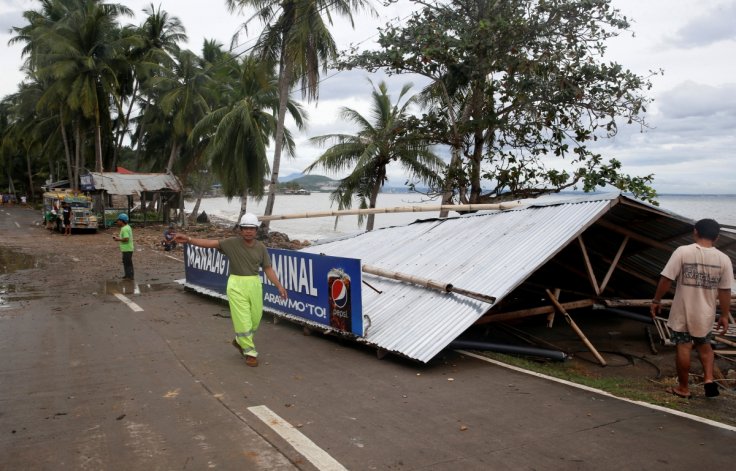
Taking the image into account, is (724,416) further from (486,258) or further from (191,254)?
(191,254)

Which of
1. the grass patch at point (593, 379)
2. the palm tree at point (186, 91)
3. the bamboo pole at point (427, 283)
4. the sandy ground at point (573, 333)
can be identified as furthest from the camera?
the palm tree at point (186, 91)

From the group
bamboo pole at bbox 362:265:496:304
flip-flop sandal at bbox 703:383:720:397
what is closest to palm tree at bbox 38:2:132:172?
bamboo pole at bbox 362:265:496:304

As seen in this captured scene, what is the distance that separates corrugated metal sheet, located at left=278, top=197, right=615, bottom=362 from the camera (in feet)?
23.6

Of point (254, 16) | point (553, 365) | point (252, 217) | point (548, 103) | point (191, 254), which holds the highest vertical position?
point (254, 16)

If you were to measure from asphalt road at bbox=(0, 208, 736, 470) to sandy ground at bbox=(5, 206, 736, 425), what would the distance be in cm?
103

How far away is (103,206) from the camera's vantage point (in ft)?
113

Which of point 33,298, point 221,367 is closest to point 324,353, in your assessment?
point 221,367

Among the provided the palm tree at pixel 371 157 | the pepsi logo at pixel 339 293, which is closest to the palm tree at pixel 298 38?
the palm tree at pixel 371 157

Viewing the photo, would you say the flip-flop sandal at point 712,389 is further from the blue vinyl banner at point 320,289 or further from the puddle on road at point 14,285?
the puddle on road at point 14,285

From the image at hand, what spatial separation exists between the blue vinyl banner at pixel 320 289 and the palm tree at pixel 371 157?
53.3 feet

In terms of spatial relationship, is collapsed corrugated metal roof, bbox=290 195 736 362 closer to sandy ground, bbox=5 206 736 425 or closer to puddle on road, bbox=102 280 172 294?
sandy ground, bbox=5 206 736 425

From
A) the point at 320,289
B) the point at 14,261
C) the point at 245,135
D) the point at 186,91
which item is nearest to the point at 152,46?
the point at 186,91

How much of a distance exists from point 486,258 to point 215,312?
5008mm

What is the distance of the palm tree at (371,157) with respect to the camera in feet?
85.5
